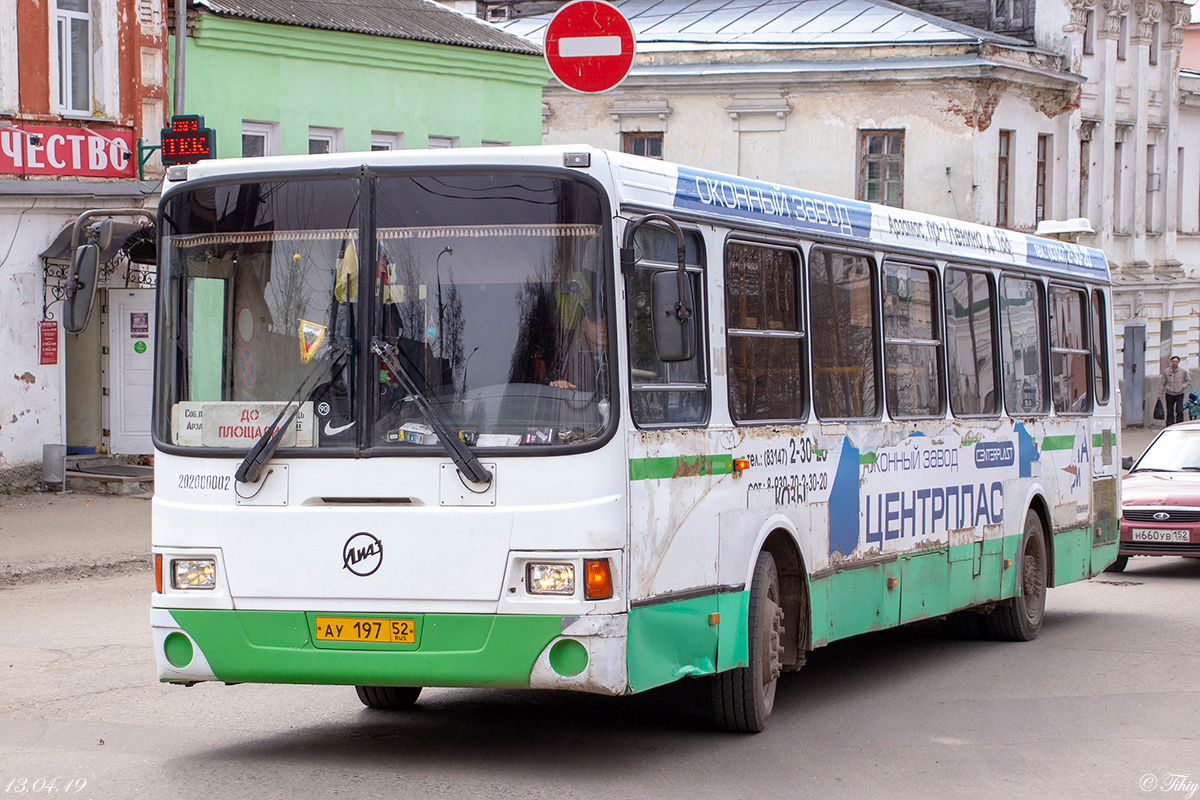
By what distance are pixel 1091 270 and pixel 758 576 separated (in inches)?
268

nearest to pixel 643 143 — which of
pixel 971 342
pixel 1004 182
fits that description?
pixel 1004 182

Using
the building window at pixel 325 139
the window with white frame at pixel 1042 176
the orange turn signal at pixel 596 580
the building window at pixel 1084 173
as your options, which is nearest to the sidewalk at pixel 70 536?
the building window at pixel 325 139

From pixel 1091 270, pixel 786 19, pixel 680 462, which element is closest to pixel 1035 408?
pixel 1091 270

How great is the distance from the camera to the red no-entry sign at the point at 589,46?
1430cm

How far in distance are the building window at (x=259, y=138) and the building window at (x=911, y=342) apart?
55.0ft

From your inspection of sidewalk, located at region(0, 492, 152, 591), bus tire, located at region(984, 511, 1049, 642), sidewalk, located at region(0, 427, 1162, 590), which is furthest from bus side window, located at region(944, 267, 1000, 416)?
sidewalk, located at region(0, 427, 1162, 590)

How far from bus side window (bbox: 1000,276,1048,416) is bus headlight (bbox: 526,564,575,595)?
578 cm

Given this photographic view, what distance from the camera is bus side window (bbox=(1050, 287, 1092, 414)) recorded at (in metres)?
13.2

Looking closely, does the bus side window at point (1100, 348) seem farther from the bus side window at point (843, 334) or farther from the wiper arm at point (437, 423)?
the wiper arm at point (437, 423)

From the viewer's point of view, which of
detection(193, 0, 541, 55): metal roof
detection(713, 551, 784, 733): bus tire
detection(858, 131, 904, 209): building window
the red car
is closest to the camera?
detection(713, 551, 784, 733): bus tire

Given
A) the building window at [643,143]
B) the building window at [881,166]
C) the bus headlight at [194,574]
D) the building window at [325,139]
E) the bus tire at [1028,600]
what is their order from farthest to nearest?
the building window at [643,143] → the building window at [881,166] → the building window at [325,139] → the bus tire at [1028,600] → the bus headlight at [194,574]

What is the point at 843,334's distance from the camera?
963 cm

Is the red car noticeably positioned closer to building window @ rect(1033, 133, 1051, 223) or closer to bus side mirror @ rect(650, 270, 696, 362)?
bus side mirror @ rect(650, 270, 696, 362)

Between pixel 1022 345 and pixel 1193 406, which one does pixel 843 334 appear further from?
pixel 1193 406
